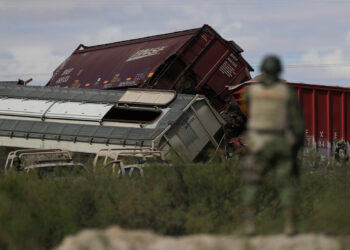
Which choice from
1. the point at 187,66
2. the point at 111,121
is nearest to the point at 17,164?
the point at 111,121

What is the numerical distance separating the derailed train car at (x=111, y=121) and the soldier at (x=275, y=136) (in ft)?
28.8

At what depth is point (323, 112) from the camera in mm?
19219

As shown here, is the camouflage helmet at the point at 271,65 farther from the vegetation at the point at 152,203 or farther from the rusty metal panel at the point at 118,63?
the rusty metal panel at the point at 118,63

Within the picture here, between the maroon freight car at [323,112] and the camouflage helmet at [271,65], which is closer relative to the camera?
the camouflage helmet at [271,65]

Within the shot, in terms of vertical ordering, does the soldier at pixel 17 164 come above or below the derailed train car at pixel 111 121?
below

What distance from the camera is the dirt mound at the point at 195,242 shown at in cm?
563

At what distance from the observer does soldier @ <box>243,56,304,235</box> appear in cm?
595

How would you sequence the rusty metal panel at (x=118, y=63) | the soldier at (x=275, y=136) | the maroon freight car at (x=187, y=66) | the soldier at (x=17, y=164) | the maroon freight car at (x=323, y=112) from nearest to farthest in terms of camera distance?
the soldier at (x=275, y=136), the soldier at (x=17, y=164), the maroon freight car at (x=323, y=112), the maroon freight car at (x=187, y=66), the rusty metal panel at (x=118, y=63)

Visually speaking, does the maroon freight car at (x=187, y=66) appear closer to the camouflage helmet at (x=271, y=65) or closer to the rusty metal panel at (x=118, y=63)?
the rusty metal panel at (x=118, y=63)

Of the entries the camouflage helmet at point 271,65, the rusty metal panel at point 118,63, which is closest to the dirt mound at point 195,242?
the camouflage helmet at point 271,65

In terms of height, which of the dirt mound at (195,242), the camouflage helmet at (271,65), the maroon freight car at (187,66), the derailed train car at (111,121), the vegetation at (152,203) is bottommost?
the dirt mound at (195,242)

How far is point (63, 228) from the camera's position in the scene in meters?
7.67

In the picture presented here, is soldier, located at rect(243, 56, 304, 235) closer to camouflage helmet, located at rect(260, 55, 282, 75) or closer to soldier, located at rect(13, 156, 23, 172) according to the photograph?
camouflage helmet, located at rect(260, 55, 282, 75)

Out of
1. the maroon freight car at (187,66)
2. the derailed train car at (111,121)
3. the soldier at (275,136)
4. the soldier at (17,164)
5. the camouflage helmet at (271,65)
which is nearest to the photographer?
the soldier at (275,136)
